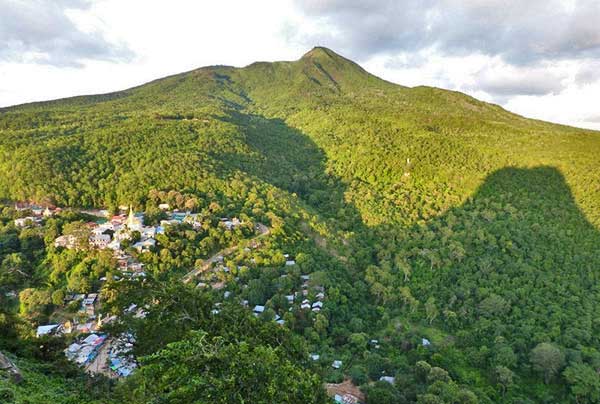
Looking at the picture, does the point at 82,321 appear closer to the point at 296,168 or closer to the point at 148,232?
the point at 148,232

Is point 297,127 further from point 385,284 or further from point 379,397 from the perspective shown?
point 379,397

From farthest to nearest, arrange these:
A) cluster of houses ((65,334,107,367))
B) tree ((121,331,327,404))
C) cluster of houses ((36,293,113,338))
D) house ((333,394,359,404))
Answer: cluster of houses ((36,293,113,338))
house ((333,394,359,404))
cluster of houses ((65,334,107,367))
tree ((121,331,327,404))

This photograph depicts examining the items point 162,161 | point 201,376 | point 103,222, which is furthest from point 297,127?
point 201,376

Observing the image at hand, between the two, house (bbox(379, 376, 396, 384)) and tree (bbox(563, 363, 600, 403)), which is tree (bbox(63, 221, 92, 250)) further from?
tree (bbox(563, 363, 600, 403))

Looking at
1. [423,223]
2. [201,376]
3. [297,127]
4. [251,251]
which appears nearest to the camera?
[201,376]

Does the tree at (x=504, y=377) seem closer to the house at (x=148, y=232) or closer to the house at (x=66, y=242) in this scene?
the house at (x=148, y=232)

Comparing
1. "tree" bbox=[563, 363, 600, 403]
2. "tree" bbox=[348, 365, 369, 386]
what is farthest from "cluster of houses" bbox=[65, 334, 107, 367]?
"tree" bbox=[563, 363, 600, 403]
